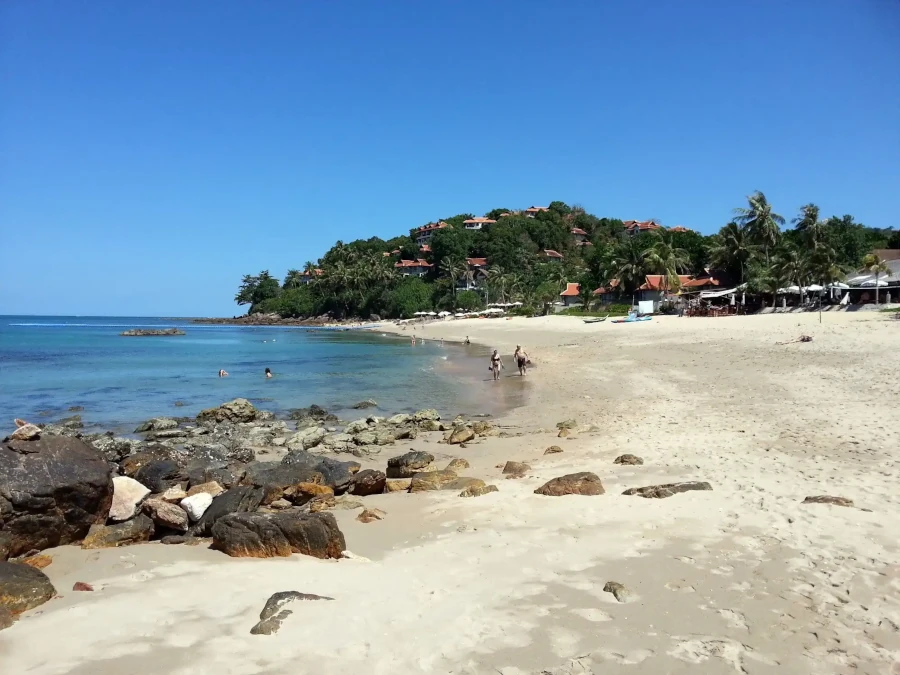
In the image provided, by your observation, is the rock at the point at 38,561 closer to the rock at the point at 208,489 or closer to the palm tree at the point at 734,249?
the rock at the point at 208,489

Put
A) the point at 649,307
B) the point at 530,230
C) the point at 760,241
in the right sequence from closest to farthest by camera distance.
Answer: the point at 649,307, the point at 760,241, the point at 530,230

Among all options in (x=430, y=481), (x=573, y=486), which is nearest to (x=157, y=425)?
(x=430, y=481)

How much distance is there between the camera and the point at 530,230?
399 feet

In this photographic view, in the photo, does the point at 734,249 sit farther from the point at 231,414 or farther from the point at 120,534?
the point at 120,534

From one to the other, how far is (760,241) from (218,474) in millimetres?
66496

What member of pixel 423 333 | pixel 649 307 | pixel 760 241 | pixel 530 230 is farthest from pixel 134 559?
pixel 530 230

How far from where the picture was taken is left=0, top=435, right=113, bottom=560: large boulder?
7.03 m

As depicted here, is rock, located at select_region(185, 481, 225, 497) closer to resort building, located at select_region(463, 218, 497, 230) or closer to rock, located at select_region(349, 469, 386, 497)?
rock, located at select_region(349, 469, 386, 497)

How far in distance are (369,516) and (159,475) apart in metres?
4.41

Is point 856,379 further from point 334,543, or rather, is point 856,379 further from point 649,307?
point 649,307

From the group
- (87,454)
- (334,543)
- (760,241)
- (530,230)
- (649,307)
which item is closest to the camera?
(334,543)

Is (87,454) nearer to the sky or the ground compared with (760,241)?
nearer to the ground

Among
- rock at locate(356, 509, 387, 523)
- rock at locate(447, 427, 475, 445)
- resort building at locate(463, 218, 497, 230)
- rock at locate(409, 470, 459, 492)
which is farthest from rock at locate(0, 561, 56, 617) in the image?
resort building at locate(463, 218, 497, 230)

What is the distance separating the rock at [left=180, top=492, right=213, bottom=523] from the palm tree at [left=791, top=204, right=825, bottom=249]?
219 ft
